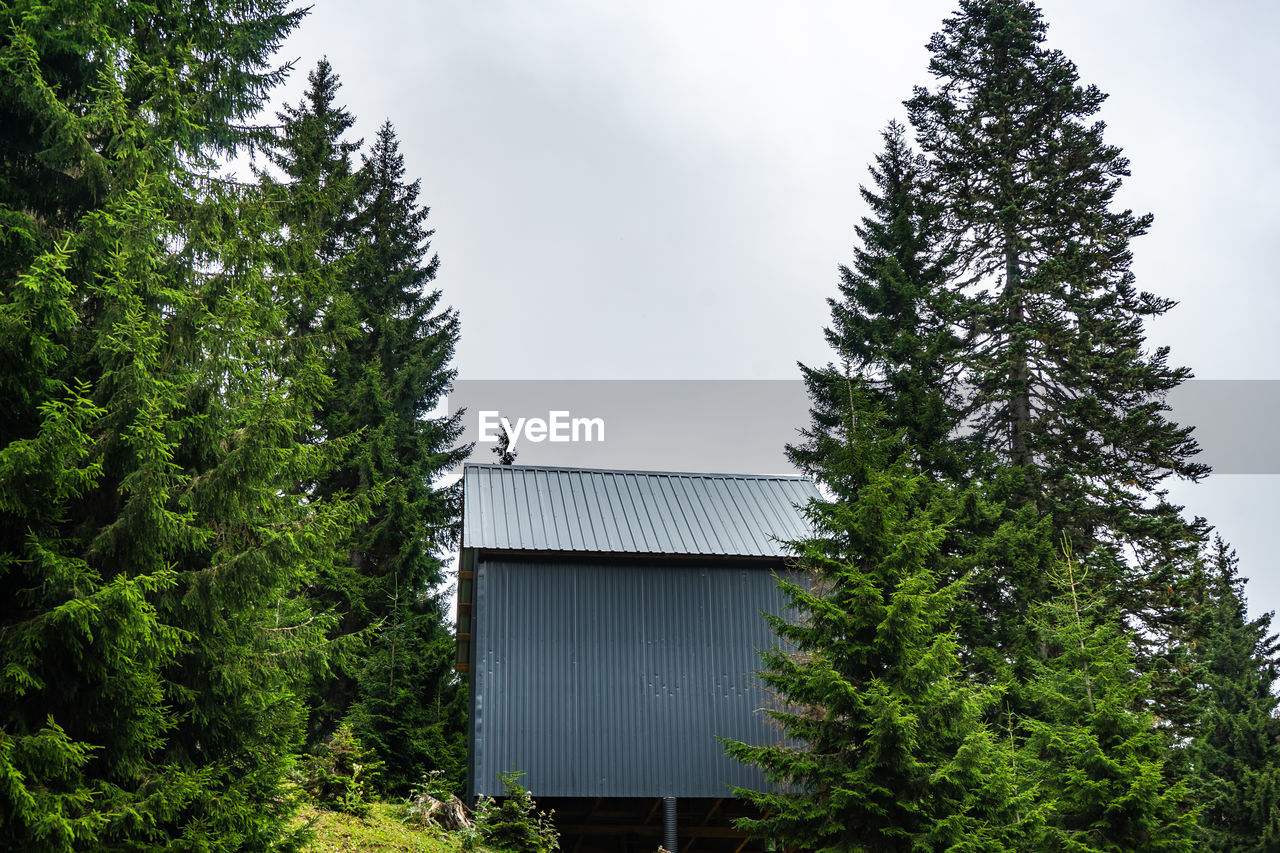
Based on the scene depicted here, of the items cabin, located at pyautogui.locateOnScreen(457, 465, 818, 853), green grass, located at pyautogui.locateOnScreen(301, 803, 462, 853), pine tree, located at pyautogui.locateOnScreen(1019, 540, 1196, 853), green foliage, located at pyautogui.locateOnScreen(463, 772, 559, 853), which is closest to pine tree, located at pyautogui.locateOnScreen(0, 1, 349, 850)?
green grass, located at pyautogui.locateOnScreen(301, 803, 462, 853)

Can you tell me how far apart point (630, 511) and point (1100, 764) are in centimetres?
847

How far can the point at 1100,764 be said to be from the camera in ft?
41.5

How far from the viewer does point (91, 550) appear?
789 cm

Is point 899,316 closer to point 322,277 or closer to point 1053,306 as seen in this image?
point 1053,306

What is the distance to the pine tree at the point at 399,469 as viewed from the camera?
19562 millimetres

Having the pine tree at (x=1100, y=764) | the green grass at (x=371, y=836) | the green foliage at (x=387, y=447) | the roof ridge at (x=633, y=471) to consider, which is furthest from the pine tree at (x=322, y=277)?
the pine tree at (x=1100, y=764)

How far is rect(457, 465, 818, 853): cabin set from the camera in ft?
51.0

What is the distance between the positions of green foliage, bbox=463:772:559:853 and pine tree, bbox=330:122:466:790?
193 inches

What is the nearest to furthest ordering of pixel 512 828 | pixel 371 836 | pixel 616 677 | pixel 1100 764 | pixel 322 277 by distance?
1. pixel 322 277
2. pixel 1100 764
3. pixel 371 836
4. pixel 512 828
5. pixel 616 677

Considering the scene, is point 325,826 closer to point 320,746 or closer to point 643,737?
point 320,746

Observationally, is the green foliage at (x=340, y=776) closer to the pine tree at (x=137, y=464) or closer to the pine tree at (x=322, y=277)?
the pine tree at (x=322, y=277)

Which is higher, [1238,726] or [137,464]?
[137,464]

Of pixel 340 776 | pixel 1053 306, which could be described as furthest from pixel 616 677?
pixel 1053 306

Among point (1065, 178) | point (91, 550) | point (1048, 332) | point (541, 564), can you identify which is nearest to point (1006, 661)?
point (1048, 332)
